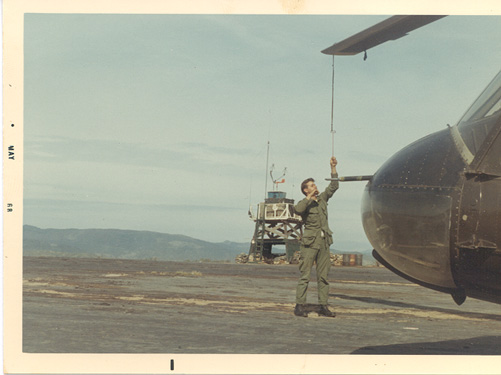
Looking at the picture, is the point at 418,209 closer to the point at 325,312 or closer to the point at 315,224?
the point at 315,224

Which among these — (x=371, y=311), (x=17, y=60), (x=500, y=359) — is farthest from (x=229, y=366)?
(x=371, y=311)

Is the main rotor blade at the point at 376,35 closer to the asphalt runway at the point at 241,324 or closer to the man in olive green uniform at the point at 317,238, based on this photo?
the asphalt runway at the point at 241,324

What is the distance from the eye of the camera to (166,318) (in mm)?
10148

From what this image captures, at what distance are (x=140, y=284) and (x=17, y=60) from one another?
11.9m

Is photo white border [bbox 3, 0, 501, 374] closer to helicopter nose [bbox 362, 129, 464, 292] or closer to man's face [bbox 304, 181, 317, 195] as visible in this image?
helicopter nose [bbox 362, 129, 464, 292]

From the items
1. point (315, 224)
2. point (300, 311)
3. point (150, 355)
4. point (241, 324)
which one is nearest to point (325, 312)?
point (300, 311)

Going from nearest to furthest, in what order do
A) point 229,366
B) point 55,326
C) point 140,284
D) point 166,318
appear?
point 229,366
point 55,326
point 166,318
point 140,284

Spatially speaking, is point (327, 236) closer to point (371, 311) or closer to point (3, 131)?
point (371, 311)

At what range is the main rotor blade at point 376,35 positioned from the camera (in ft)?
18.6

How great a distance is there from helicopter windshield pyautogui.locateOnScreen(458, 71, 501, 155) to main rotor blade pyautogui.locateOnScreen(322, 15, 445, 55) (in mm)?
1084

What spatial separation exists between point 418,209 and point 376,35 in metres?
1.69

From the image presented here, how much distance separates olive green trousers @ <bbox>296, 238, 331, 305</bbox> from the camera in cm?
1032

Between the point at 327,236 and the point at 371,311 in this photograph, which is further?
the point at 371,311

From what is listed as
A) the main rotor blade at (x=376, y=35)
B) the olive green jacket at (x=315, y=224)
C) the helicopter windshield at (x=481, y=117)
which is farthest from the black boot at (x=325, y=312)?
the helicopter windshield at (x=481, y=117)
